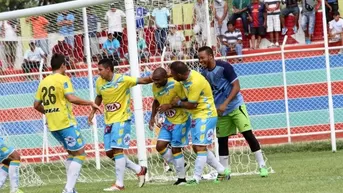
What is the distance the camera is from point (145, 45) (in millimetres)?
17391

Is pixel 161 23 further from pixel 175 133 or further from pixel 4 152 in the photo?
pixel 4 152

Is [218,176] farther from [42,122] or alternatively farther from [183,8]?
[42,122]

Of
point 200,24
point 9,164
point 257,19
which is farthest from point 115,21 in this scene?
point 257,19

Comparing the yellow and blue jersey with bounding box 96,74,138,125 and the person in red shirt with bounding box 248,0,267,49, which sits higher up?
the person in red shirt with bounding box 248,0,267,49

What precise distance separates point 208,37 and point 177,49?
1.14 m

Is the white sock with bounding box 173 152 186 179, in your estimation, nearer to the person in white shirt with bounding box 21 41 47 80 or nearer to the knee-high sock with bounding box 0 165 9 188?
the knee-high sock with bounding box 0 165 9 188

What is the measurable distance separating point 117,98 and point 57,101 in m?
1.18

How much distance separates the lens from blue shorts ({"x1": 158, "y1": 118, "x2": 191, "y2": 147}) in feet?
49.0

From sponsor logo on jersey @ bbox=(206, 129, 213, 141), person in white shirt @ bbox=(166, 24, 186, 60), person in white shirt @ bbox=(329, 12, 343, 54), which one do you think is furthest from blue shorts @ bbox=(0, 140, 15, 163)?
person in white shirt @ bbox=(329, 12, 343, 54)

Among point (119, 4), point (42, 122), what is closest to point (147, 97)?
point (119, 4)

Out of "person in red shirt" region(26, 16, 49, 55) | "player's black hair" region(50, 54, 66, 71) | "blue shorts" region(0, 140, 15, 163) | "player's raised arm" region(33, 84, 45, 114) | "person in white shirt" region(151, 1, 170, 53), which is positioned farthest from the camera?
"person in red shirt" region(26, 16, 49, 55)

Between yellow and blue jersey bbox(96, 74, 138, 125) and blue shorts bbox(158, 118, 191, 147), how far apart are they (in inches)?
24.6

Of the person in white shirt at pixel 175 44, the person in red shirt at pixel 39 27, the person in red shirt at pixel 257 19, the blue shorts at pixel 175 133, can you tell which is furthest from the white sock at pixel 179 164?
the person in red shirt at pixel 257 19

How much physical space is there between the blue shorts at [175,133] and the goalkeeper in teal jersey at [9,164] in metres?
2.26
